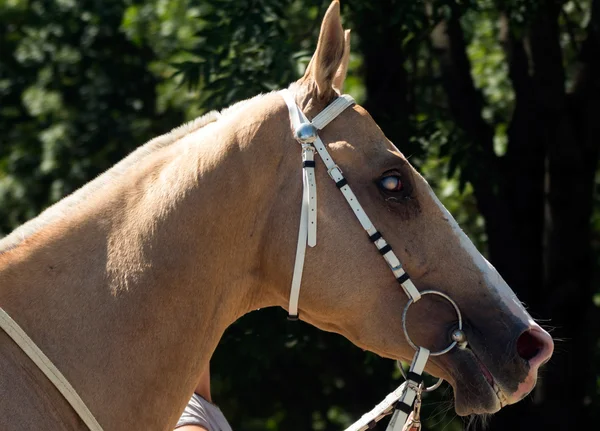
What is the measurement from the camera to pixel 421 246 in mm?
2742

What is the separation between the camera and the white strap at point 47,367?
2.37m

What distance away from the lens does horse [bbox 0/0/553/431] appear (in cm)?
250

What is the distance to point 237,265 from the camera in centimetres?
269

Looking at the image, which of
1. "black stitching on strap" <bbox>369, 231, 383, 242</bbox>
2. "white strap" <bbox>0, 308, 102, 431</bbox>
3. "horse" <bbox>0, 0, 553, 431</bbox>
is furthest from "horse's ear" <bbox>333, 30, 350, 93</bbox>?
"white strap" <bbox>0, 308, 102, 431</bbox>

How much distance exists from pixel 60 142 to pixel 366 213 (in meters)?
5.54

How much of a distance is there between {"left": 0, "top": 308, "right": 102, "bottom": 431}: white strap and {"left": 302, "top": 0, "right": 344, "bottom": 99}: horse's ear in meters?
1.14

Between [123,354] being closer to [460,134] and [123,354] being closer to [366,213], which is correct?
[366,213]

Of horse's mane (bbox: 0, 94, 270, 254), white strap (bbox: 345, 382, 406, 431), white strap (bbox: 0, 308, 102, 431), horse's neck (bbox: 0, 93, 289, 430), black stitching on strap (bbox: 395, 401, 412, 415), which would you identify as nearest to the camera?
white strap (bbox: 0, 308, 102, 431)

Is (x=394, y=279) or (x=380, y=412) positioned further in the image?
(x=380, y=412)

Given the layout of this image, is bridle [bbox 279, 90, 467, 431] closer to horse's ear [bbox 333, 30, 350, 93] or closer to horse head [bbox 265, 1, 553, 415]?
horse head [bbox 265, 1, 553, 415]

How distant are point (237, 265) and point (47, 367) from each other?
0.63 meters

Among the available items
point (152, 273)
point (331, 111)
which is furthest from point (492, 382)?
point (152, 273)

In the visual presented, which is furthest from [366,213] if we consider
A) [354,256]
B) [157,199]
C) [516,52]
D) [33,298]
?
[516,52]

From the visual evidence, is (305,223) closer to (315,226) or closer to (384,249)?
(315,226)
